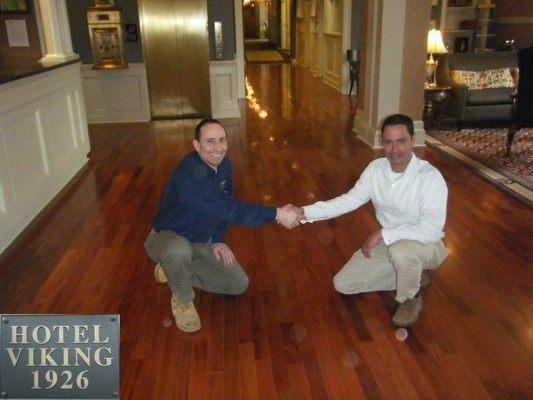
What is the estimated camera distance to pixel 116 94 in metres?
8.03

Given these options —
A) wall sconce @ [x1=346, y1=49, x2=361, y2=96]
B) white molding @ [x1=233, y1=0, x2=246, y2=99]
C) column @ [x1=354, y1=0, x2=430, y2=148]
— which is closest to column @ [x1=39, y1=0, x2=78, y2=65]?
column @ [x1=354, y1=0, x2=430, y2=148]

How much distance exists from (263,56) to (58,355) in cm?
1815

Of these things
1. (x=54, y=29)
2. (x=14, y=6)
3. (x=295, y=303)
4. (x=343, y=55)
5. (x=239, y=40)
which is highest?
(x=14, y=6)

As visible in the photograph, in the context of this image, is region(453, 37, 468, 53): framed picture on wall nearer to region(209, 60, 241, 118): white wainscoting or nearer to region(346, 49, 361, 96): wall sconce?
region(346, 49, 361, 96): wall sconce

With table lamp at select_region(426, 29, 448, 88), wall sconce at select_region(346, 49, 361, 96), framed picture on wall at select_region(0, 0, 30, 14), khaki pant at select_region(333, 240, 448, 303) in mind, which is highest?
framed picture on wall at select_region(0, 0, 30, 14)

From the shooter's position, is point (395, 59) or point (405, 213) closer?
point (405, 213)

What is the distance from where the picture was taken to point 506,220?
12.7 ft

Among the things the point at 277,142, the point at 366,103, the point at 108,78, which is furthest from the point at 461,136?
the point at 108,78

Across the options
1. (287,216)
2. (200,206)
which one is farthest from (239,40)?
(200,206)

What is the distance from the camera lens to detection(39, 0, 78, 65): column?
4.98 metres

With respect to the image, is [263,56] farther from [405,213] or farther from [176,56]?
[405,213]

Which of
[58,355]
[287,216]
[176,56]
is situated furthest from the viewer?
[176,56]

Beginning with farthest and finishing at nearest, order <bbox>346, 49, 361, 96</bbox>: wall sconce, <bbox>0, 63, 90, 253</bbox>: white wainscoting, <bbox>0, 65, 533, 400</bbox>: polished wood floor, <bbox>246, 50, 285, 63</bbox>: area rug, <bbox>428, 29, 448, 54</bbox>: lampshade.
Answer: <bbox>246, 50, 285, 63</bbox>: area rug, <bbox>346, 49, 361, 96</bbox>: wall sconce, <bbox>428, 29, 448, 54</bbox>: lampshade, <bbox>0, 63, 90, 253</bbox>: white wainscoting, <bbox>0, 65, 533, 400</bbox>: polished wood floor

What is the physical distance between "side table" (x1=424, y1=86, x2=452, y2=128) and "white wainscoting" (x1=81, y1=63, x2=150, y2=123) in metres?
4.25
